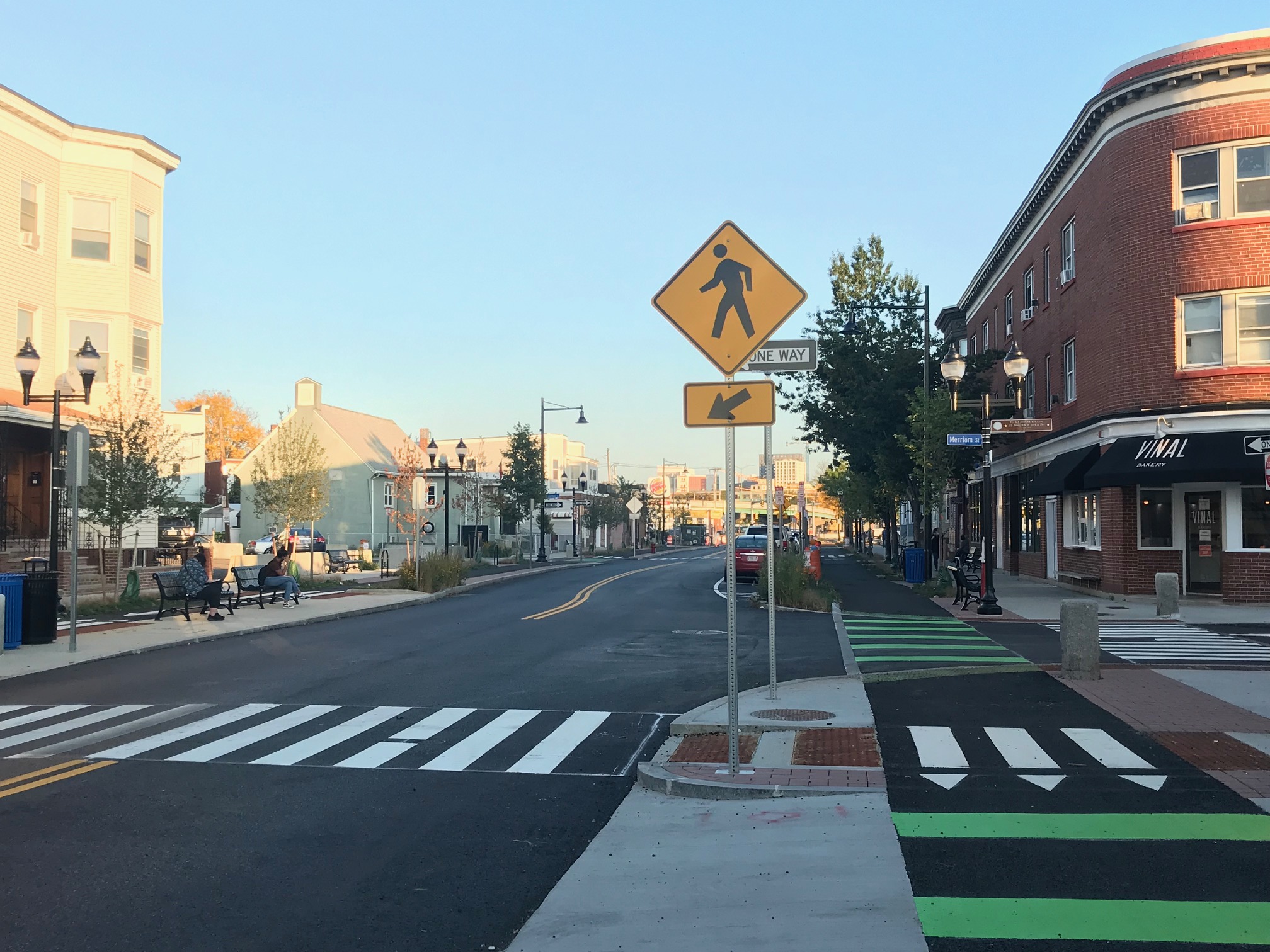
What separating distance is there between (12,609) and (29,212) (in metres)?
15.6

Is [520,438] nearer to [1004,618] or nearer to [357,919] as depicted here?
[1004,618]

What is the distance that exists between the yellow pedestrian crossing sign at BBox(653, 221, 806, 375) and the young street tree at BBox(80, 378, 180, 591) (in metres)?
20.1

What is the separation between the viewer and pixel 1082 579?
29281mm

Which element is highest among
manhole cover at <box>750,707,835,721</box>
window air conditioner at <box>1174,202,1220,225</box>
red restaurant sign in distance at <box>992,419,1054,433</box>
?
window air conditioner at <box>1174,202,1220,225</box>

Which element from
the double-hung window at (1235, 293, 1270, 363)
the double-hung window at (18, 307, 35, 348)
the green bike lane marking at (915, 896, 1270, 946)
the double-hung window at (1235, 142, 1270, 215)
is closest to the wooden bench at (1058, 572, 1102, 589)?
the double-hung window at (1235, 293, 1270, 363)

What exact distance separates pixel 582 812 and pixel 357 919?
7.86ft

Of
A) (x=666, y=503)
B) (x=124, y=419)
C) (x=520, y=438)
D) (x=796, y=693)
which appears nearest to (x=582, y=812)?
(x=796, y=693)

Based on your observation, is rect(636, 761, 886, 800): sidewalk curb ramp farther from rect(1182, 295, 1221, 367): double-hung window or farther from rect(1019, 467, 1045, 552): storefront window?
rect(1019, 467, 1045, 552): storefront window

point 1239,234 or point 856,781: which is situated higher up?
point 1239,234

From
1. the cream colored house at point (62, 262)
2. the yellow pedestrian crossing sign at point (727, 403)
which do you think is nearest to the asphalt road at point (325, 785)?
the yellow pedestrian crossing sign at point (727, 403)

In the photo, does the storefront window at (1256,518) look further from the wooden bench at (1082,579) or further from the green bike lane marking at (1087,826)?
the green bike lane marking at (1087,826)

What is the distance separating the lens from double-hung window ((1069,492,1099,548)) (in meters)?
29.4

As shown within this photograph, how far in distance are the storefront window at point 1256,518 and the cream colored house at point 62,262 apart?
91.2 feet

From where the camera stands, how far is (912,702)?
1162 centimetres
